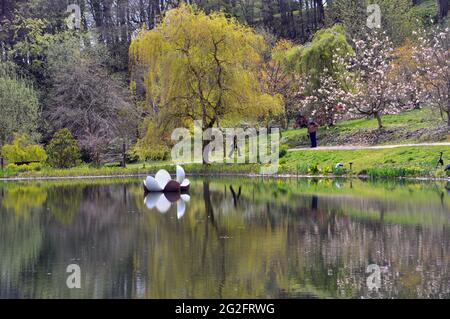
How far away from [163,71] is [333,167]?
356 inches

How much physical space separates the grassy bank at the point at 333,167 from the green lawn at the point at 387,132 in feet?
8.02

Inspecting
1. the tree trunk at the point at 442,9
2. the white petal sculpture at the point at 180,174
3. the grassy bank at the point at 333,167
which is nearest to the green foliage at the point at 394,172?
the grassy bank at the point at 333,167

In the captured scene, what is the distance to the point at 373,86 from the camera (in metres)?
38.8

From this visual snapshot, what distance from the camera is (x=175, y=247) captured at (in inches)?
613

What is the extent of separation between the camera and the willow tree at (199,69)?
3528 cm

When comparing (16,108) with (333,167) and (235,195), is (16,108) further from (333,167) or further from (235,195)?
(235,195)

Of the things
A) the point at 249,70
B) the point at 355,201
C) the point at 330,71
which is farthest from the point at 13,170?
the point at 355,201

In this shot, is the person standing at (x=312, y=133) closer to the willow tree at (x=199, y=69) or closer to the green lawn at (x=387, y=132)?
the green lawn at (x=387, y=132)

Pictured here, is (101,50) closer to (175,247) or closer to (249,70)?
(249,70)

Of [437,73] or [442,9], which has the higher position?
[442,9]

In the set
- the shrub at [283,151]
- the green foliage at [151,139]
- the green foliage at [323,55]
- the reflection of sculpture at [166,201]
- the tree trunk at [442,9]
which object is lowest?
the reflection of sculpture at [166,201]

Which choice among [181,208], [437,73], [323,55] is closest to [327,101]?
[323,55]

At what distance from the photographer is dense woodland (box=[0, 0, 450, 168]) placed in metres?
35.8
